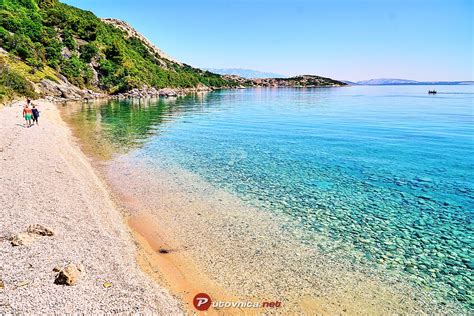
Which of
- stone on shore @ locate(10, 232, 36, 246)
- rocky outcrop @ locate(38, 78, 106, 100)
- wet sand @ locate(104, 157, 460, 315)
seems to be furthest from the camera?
rocky outcrop @ locate(38, 78, 106, 100)

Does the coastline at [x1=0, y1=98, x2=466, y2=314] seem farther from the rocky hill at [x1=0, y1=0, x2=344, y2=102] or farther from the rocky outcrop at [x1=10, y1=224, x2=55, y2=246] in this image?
the rocky hill at [x1=0, y1=0, x2=344, y2=102]

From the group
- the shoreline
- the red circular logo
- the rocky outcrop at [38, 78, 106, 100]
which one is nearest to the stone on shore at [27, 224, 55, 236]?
the shoreline

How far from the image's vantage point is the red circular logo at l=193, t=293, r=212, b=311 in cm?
850

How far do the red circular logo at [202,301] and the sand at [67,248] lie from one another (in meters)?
0.51

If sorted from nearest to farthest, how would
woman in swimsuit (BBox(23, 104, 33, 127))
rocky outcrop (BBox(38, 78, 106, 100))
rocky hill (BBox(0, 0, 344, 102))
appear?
woman in swimsuit (BBox(23, 104, 33, 127))
rocky hill (BBox(0, 0, 344, 102))
rocky outcrop (BBox(38, 78, 106, 100))

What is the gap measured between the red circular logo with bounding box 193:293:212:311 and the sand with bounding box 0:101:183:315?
508mm

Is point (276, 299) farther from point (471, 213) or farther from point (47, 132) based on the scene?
point (47, 132)

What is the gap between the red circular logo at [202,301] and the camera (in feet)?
27.9

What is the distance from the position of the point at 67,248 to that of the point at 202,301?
14.7 feet

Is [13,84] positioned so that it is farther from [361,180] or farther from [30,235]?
[361,180]

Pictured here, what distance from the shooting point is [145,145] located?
1155 inches

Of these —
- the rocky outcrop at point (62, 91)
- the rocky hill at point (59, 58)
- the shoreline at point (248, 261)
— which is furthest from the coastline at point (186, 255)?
the rocky outcrop at point (62, 91)

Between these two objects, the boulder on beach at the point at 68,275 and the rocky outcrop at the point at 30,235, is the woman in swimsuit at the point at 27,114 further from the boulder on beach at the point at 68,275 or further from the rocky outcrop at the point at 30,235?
the boulder on beach at the point at 68,275

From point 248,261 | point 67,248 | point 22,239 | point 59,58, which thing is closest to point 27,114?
point 22,239
